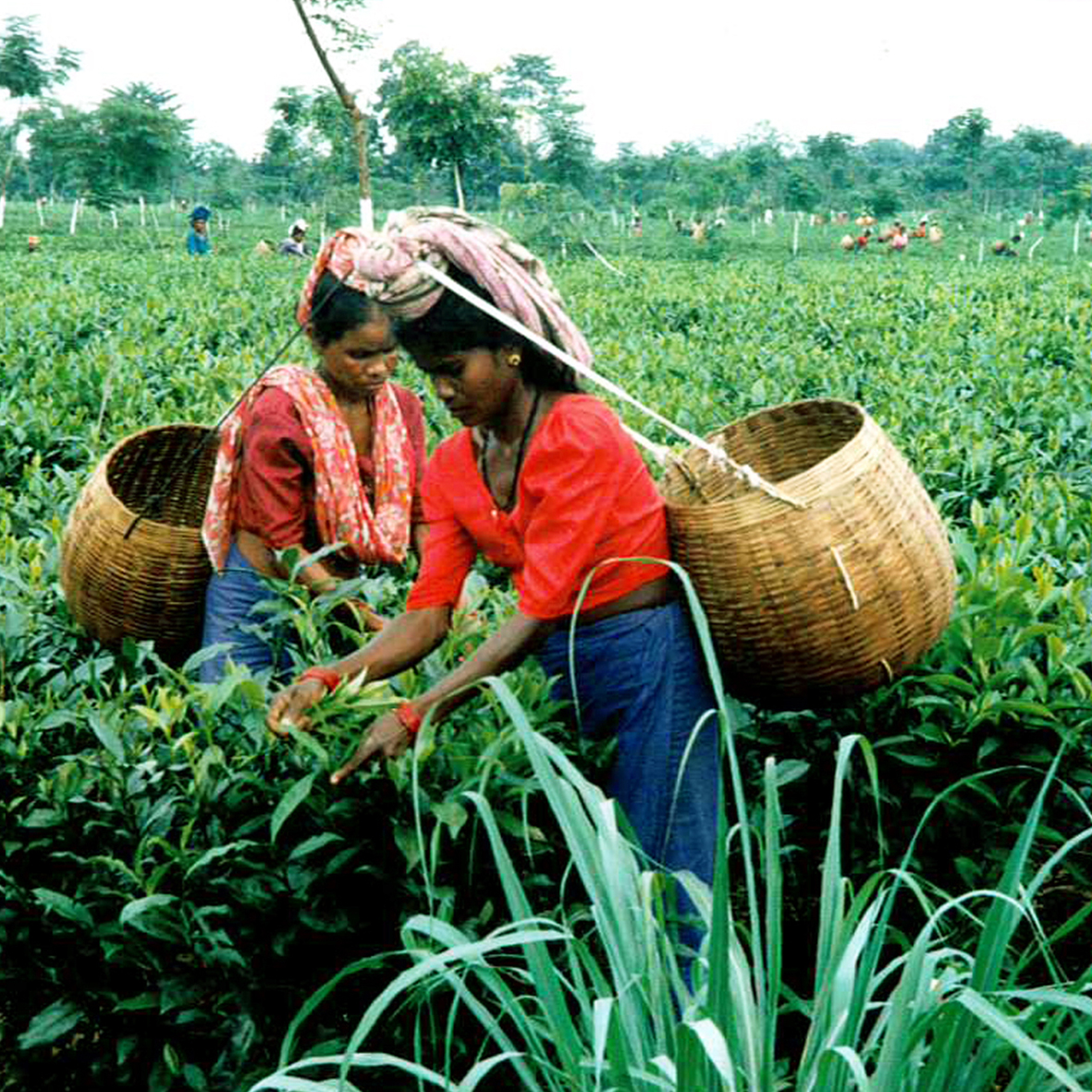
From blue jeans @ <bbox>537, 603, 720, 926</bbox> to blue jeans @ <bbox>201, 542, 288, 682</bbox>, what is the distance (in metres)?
0.85

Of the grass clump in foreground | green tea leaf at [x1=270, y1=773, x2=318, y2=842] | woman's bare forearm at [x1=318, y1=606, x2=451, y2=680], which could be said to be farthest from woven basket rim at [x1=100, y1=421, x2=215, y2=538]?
the grass clump in foreground

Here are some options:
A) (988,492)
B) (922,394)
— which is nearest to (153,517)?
(988,492)

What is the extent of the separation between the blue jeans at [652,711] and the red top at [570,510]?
91 mm

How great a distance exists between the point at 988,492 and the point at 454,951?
4239mm

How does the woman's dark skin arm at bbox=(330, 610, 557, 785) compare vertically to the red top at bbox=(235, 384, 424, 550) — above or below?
below

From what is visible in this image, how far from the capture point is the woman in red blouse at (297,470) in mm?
3104

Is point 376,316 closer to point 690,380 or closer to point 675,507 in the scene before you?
point 675,507

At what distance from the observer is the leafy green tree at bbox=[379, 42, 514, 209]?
1268 inches

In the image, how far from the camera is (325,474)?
3.19 metres

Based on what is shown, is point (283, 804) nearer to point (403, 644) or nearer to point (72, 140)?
point (403, 644)

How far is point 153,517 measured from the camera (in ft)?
12.1

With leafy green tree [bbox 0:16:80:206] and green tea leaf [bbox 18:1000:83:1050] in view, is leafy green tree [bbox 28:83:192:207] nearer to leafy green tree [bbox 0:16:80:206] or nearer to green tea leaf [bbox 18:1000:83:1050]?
leafy green tree [bbox 0:16:80:206]

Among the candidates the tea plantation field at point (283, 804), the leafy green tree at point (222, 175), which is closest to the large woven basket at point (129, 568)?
the tea plantation field at point (283, 804)

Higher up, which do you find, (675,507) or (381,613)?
(675,507)
